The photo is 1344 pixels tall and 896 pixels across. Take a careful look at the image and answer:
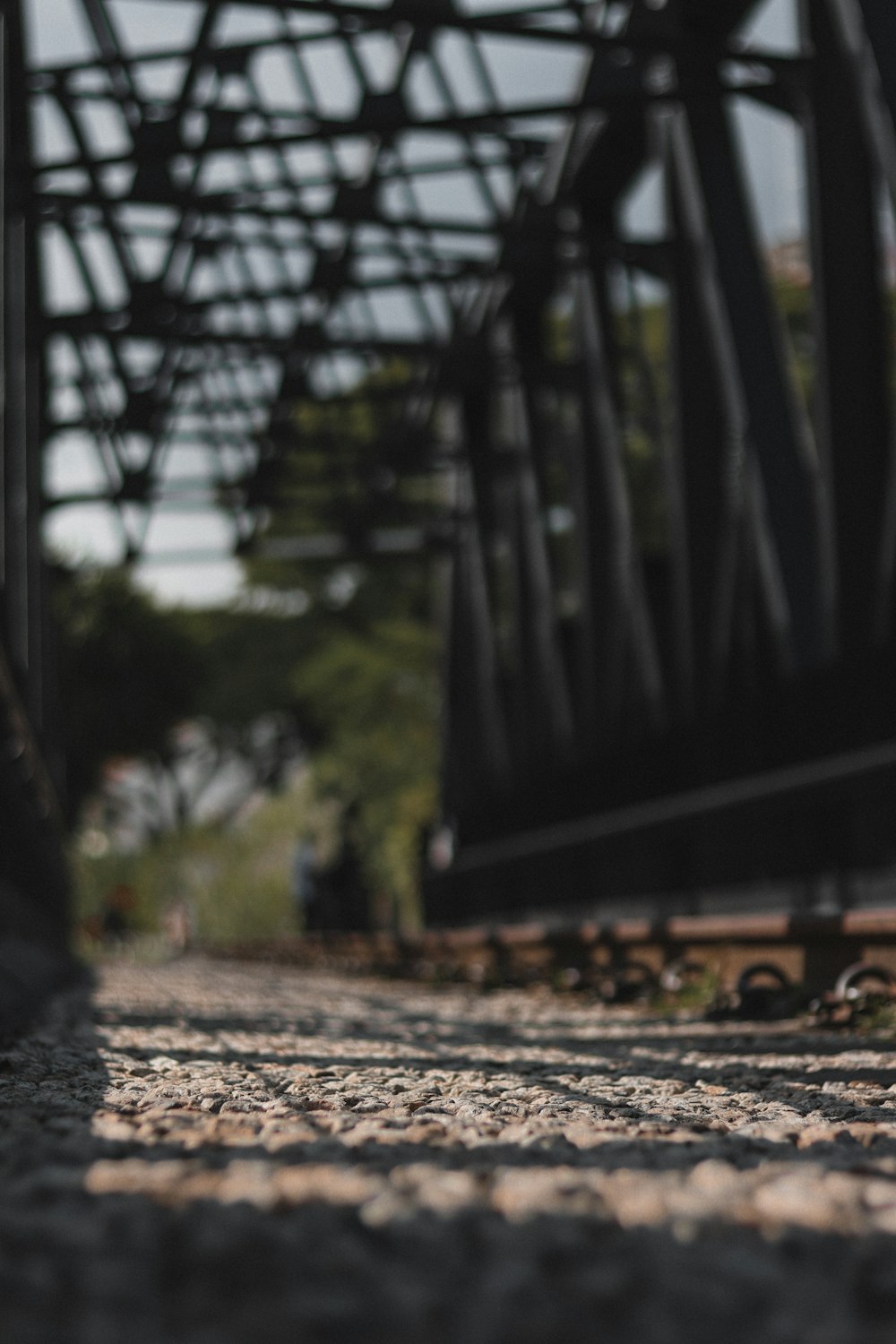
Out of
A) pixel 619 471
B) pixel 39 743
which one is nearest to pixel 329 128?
pixel 619 471

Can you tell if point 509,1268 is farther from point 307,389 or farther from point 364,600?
point 364,600

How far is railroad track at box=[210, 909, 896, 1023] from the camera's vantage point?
5.73 m

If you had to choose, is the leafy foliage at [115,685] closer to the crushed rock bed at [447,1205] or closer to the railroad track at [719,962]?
the railroad track at [719,962]

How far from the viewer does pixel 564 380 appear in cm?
1452

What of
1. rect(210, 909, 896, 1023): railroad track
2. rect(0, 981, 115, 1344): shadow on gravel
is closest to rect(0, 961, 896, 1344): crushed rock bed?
rect(0, 981, 115, 1344): shadow on gravel

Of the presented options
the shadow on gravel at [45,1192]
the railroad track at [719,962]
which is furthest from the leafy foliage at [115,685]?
the shadow on gravel at [45,1192]

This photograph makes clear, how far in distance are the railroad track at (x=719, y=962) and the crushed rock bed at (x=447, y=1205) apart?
1.28 m

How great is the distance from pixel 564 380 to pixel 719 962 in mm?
8161

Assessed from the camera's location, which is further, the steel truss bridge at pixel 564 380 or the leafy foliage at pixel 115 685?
the leafy foliage at pixel 115 685

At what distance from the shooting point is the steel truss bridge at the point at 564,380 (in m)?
7.84

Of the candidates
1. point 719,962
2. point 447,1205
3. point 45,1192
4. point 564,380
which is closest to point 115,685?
point 564,380

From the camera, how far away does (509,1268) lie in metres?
1.71

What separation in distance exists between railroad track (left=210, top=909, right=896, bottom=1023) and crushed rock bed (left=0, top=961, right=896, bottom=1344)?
1.28 metres

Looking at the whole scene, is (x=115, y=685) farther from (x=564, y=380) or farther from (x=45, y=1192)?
(x=45, y=1192)
